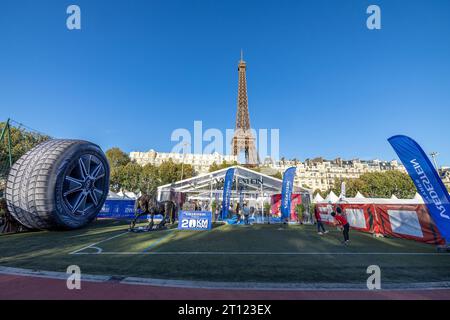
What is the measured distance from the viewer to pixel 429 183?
756 centimetres

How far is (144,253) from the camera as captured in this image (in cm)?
683

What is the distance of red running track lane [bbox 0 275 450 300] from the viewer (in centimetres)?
358

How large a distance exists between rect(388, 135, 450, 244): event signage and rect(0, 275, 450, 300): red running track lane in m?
4.65

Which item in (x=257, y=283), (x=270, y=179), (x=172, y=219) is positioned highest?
(x=270, y=179)

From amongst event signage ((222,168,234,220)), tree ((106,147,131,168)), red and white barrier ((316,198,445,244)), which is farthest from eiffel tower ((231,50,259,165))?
red and white barrier ((316,198,445,244))

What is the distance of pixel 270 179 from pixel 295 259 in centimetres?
1792

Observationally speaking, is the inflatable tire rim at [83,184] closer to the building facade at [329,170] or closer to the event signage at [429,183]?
the event signage at [429,183]

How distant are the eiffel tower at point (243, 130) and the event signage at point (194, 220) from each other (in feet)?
216

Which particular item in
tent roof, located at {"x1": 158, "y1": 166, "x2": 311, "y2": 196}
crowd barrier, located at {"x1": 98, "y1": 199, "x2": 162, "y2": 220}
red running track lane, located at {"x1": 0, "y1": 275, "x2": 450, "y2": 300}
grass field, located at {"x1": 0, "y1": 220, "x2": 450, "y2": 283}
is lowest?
crowd barrier, located at {"x1": 98, "y1": 199, "x2": 162, "y2": 220}

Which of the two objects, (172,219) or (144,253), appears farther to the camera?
(172,219)

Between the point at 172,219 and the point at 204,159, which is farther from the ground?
the point at 204,159

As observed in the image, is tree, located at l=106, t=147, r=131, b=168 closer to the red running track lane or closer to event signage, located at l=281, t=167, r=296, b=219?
event signage, located at l=281, t=167, r=296, b=219
